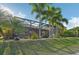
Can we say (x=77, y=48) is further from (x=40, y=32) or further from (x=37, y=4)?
(x=37, y=4)

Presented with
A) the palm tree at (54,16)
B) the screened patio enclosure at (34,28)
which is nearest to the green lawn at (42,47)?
the screened patio enclosure at (34,28)

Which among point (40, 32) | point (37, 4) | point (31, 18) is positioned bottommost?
point (40, 32)

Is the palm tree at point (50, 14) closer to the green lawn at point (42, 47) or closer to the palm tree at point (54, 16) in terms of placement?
the palm tree at point (54, 16)

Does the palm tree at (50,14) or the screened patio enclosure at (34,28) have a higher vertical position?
the palm tree at (50,14)

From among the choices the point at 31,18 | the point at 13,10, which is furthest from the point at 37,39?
the point at 13,10

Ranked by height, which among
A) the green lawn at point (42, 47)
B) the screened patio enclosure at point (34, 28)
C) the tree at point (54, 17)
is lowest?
the green lawn at point (42, 47)

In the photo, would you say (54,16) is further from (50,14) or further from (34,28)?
(34,28)

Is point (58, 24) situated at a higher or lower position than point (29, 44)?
higher

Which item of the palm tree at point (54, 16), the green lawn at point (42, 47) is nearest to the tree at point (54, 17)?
the palm tree at point (54, 16)

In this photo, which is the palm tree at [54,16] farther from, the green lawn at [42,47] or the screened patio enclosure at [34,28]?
the green lawn at [42,47]
